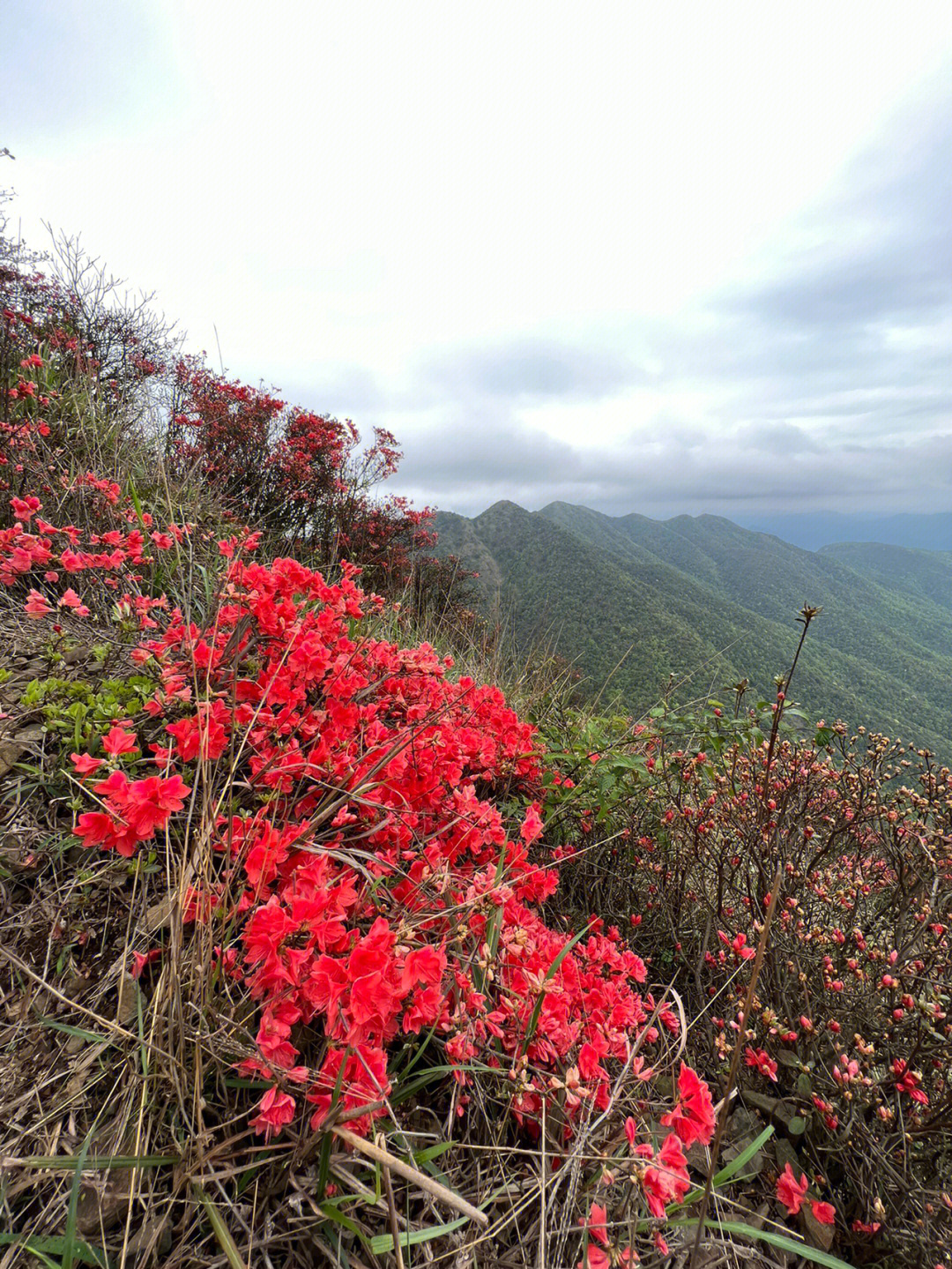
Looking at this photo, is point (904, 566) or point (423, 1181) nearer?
point (423, 1181)

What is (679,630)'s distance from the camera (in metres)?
21.3

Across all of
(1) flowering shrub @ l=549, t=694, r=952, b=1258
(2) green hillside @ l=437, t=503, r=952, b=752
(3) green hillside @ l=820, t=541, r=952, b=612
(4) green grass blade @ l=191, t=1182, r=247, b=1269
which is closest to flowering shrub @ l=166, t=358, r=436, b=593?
(2) green hillside @ l=437, t=503, r=952, b=752

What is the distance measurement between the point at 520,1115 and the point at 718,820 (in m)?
1.82

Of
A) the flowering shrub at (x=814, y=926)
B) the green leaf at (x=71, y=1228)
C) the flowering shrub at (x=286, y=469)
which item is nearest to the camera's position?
the green leaf at (x=71, y=1228)

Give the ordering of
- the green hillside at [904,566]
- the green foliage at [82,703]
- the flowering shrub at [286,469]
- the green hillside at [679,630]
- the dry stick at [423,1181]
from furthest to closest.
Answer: the green hillside at [904,566] → the green hillside at [679,630] → the flowering shrub at [286,469] → the green foliage at [82,703] → the dry stick at [423,1181]

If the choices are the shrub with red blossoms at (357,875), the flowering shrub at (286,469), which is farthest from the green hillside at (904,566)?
the shrub with red blossoms at (357,875)

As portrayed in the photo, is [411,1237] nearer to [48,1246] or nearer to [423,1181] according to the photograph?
[423,1181]

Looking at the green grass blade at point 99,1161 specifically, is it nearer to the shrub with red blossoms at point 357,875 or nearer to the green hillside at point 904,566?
the shrub with red blossoms at point 357,875

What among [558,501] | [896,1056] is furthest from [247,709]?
[558,501]

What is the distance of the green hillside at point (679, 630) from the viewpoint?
15.2m

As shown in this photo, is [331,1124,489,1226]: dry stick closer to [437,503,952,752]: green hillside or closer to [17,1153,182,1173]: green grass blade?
[17,1153,182,1173]: green grass blade

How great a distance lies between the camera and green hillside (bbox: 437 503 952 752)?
15.2 metres

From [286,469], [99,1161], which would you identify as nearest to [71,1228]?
[99,1161]

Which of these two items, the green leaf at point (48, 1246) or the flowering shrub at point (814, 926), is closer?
the green leaf at point (48, 1246)
